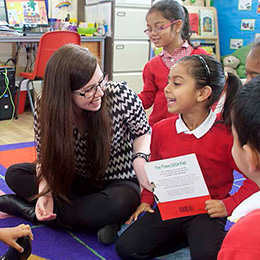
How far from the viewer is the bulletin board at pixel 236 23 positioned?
4.52 m

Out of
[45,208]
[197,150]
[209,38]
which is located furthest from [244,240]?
[209,38]

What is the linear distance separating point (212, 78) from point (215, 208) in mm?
427

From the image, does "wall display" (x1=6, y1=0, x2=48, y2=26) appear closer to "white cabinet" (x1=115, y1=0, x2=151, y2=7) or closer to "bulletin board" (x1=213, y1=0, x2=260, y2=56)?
"white cabinet" (x1=115, y1=0, x2=151, y2=7)

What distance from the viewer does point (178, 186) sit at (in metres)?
1.27

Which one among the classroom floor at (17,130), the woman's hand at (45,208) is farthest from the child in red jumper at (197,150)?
the classroom floor at (17,130)

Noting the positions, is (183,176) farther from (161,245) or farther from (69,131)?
(69,131)

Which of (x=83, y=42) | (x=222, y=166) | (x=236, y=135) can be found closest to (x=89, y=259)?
(x=222, y=166)

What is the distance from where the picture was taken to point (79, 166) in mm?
1562

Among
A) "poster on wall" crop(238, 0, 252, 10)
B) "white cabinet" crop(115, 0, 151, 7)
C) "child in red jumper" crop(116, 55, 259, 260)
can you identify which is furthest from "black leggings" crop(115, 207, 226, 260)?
"poster on wall" crop(238, 0, 252, 10)

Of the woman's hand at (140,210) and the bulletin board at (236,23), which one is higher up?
the bulletin board at (236,23)

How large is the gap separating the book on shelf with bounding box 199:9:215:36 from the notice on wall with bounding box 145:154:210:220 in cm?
365

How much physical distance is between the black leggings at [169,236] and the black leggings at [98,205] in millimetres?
101

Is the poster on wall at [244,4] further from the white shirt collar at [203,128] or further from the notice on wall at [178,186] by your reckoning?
the notice on wall at [178,186]

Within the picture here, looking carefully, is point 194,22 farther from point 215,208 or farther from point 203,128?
point 215,208
